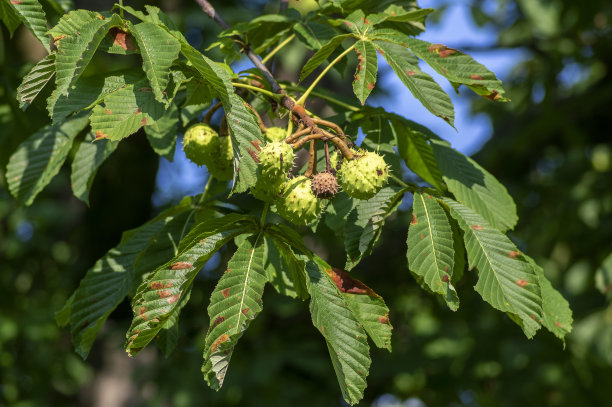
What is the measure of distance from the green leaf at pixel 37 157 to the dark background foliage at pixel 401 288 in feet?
4.47

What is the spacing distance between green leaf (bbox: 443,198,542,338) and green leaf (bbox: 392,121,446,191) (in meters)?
0.25

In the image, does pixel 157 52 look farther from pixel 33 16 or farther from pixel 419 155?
pixel 419 155

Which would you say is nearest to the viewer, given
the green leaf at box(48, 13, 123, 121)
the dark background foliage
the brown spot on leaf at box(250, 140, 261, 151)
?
the green leaf at box(48, 13, 123, 121)

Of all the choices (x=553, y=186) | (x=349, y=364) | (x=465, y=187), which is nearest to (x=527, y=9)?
(x=553, y=186)

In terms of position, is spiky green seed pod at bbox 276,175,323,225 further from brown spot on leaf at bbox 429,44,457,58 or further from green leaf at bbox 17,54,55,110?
green leaf at bbox 17,54,55,110

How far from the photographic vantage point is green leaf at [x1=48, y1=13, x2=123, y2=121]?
1.16m

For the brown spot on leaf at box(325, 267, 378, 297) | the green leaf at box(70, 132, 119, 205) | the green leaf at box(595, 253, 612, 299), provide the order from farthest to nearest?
the green leaf at box(595, 253, 612, 299)
the green leaf at box(70, 132, 119, 205)
the brown spot on leaf at box(325, 267, 378, 297)

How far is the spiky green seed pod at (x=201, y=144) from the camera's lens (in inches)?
57.6

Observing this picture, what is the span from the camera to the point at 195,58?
3.99ft

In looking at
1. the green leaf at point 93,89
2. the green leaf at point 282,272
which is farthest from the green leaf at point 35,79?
the green leaf at point 282,272

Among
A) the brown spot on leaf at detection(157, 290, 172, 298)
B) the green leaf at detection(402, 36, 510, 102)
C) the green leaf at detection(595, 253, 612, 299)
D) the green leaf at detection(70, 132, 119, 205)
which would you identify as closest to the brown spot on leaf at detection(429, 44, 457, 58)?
the green leaf at detection(402, 36, 510, 102)

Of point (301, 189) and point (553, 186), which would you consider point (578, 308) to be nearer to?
point (553, 186)

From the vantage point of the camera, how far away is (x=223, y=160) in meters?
1.50

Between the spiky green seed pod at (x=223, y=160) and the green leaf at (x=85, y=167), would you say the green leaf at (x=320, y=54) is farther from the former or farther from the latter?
the green leaf at (x=85, y=167)
